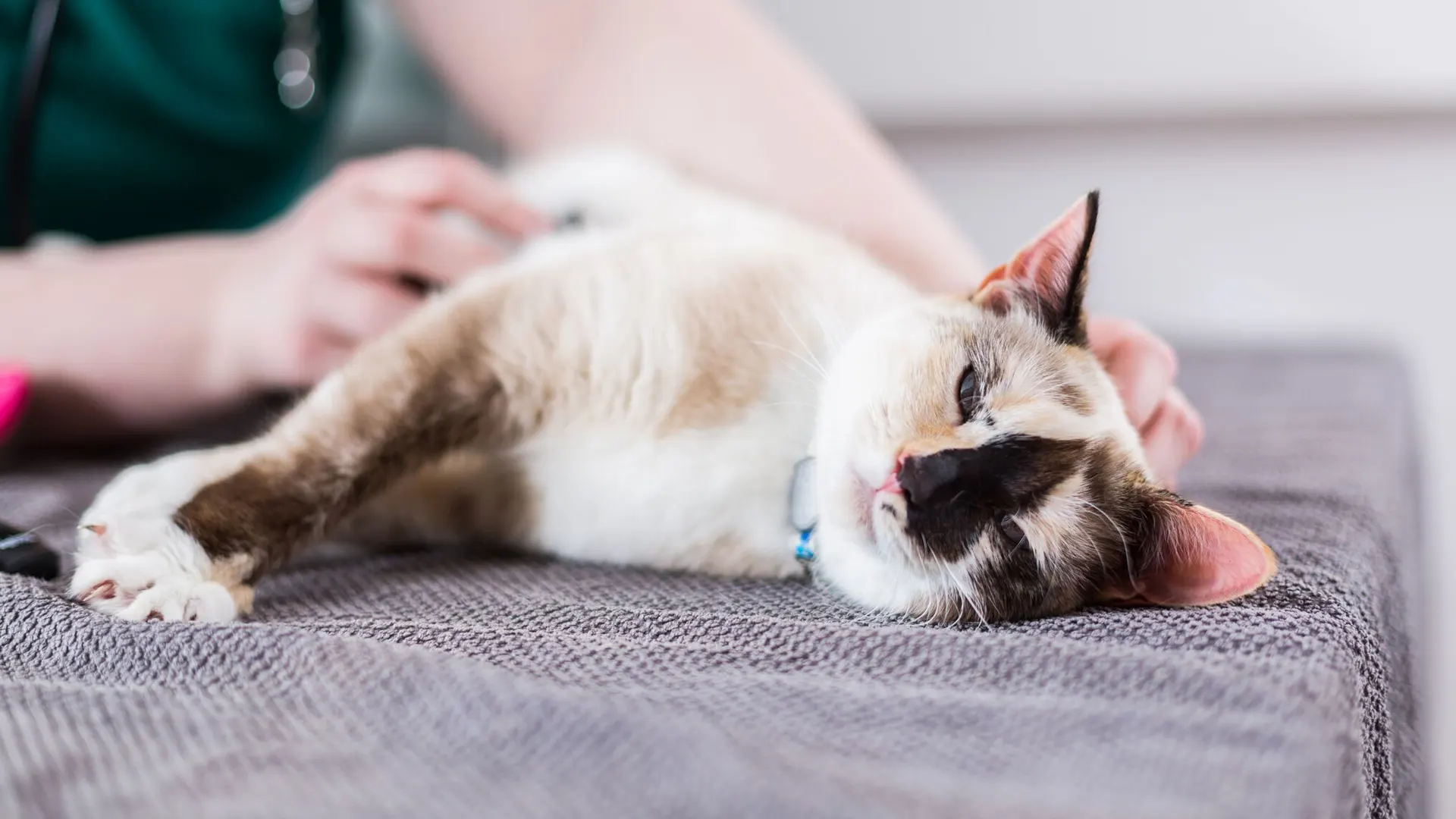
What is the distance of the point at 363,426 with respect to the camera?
843 millimetres

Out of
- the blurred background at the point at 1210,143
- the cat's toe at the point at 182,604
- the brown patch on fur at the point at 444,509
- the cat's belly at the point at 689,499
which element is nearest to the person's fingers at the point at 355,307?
the brown patch on fur at the point at 444,509

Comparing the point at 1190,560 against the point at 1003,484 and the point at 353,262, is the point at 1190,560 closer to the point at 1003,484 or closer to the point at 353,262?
the point at 1003,484

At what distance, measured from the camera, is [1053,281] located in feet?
2.84

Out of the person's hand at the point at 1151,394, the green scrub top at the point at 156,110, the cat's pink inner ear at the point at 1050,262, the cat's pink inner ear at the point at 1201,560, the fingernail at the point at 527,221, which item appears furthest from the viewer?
the green scrub top at the point at 156,110

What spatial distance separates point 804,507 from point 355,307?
47 centimetres

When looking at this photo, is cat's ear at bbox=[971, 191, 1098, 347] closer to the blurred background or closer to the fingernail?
the fingernail

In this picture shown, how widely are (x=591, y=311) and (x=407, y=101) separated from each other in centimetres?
157

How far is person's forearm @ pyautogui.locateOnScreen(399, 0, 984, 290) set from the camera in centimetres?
124

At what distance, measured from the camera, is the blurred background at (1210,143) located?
1.85m

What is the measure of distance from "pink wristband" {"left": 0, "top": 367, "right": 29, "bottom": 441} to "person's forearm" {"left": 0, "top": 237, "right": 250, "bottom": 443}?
0.08 meters

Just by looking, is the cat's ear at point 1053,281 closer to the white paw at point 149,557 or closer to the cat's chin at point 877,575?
the cat's chin at point 877,575

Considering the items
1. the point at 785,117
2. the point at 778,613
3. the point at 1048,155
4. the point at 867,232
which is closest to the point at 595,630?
the point at 778,613

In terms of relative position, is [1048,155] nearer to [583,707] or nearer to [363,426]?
[363,426]

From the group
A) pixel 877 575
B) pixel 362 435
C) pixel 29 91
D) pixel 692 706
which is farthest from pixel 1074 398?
pixel 29 91
